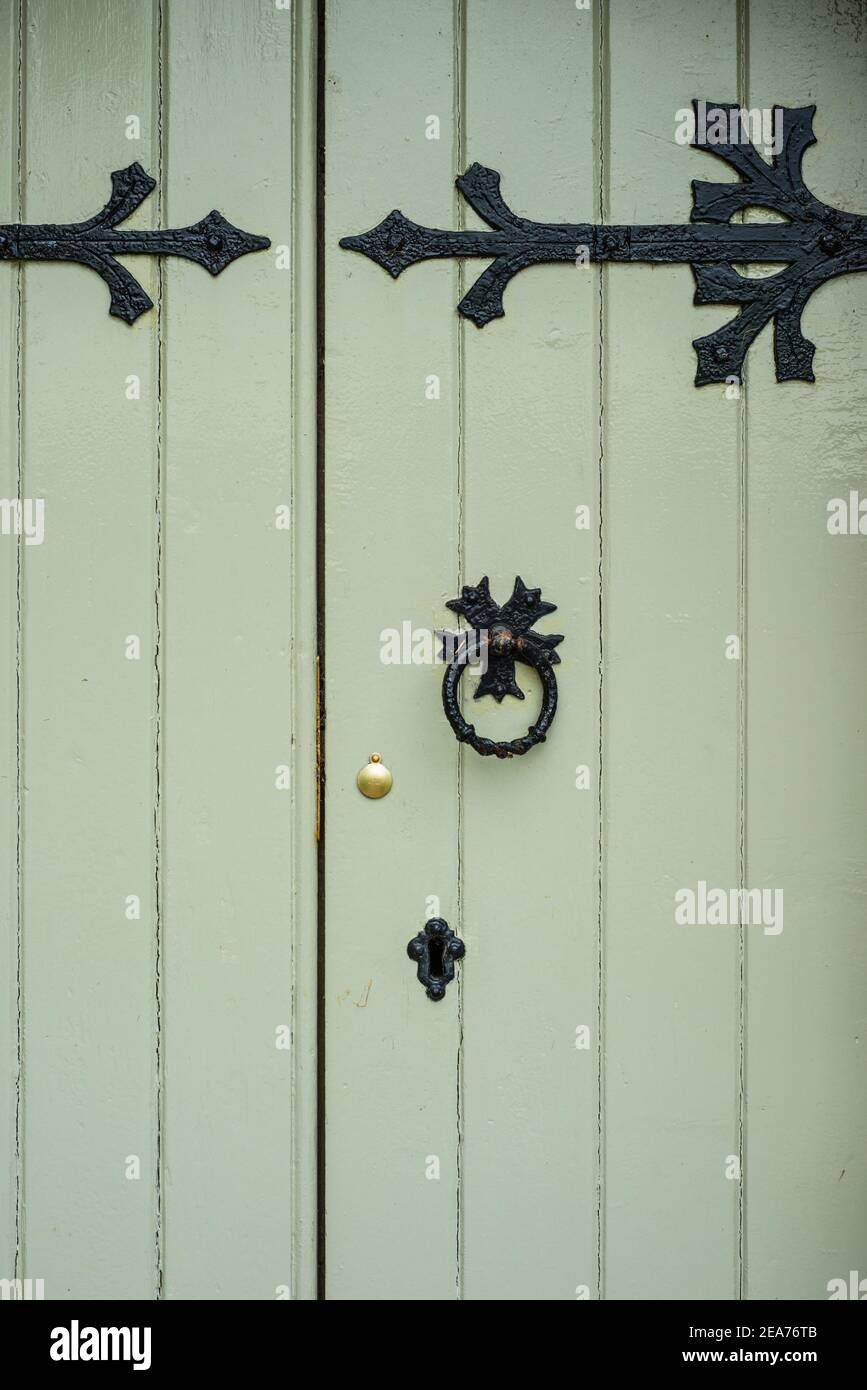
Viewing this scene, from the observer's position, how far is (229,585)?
4.14 feet

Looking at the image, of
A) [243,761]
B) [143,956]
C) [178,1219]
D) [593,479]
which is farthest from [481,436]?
[178,1219]

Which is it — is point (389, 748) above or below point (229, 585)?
below

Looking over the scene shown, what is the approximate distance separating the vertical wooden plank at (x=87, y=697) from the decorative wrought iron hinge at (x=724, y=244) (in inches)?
13.8

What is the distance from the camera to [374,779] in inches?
49.4

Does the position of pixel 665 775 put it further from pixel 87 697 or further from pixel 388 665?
pixel 87 697

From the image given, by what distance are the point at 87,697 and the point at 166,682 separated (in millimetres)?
102

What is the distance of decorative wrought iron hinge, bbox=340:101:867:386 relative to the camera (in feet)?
4.05

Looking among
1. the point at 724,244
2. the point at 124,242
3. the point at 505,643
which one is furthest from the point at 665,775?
the point at 124,242

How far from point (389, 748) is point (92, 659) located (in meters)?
0.39

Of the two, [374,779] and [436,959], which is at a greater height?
[374,779]

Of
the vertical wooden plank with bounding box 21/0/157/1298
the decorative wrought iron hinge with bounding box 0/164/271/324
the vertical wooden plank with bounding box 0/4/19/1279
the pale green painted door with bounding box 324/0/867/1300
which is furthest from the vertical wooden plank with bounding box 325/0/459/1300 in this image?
the vertical wooden plank with bounding box 0/4/19/1279

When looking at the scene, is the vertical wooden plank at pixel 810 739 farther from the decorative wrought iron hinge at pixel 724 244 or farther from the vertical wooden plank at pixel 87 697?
the vertical wooden plank at pixel 87 697

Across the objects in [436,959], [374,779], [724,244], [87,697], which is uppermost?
[724,244]
